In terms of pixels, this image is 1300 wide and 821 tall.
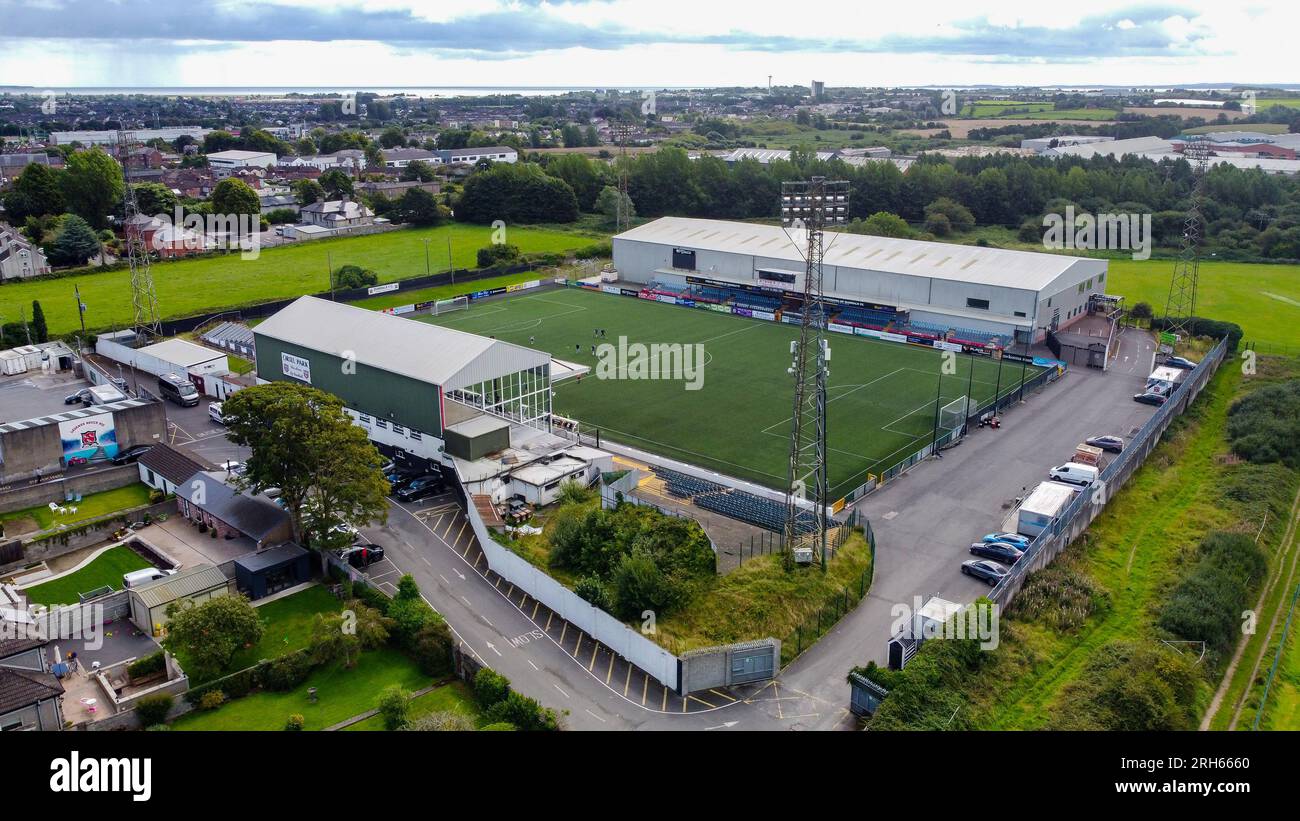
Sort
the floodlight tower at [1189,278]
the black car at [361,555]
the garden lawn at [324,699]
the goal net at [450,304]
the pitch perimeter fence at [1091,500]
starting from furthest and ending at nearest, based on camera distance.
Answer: the goal net at [450,304], the floodlight tower at [1189,278], the black car at [361,555], the pitch perimeter fence at [1091,500], the garden lawn at [324,699]

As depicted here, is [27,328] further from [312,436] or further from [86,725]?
[86,725]

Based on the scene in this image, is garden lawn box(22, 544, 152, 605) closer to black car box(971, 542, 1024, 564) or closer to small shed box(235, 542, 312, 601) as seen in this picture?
small shed box(235, 542, 312, 601)

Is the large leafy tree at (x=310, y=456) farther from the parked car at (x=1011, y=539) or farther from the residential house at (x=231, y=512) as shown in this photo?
the parked car at (x=1011, y=539)

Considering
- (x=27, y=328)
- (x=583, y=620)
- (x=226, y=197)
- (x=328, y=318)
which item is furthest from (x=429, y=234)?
(x=583, y=620)

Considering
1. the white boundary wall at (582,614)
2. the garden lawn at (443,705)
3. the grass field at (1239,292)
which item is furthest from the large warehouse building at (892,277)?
the garden lawn at (443,705)

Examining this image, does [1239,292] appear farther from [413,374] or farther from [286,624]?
[286,624]

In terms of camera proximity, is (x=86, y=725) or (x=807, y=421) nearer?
(x=86, y=725)
